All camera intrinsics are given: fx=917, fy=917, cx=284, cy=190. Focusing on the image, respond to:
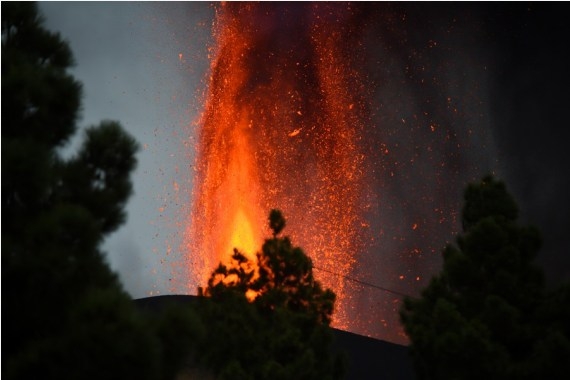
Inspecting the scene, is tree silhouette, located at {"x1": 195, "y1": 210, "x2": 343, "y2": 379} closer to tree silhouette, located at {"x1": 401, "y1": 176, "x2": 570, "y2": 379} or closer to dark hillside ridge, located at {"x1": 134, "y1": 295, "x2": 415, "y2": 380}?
tree silhouette, located at {"x1": 401, "y1": 176, "x2": 570, "y2": 379}

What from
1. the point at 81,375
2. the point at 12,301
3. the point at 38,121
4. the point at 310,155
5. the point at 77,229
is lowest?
the point at 81,375

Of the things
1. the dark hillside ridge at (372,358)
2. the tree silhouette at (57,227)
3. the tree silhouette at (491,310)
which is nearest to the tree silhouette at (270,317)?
the tree silhouette at (491,310)

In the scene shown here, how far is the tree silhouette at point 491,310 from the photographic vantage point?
14188mm

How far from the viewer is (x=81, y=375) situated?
8.77 metres

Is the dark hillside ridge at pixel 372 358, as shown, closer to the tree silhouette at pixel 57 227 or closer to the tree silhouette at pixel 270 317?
the tree silhouette at pixel 270 317

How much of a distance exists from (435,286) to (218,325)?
3.75m

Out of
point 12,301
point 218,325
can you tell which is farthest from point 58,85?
point 218,325

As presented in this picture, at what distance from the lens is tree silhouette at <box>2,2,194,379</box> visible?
28.7 ft

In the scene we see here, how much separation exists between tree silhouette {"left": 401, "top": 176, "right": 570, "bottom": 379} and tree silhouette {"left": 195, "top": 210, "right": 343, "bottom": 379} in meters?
1.56

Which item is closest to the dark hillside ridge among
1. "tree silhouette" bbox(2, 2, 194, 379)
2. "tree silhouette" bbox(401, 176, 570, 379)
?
"tree silhouette" bbox(401, 176, 570, 379)

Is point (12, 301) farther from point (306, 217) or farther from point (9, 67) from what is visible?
point (306, 217)

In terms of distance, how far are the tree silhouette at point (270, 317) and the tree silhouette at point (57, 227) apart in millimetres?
5426

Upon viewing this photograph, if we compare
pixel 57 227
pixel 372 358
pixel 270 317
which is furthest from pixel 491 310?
pixel 57 227

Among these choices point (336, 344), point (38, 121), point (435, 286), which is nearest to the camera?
point (38, 121)
